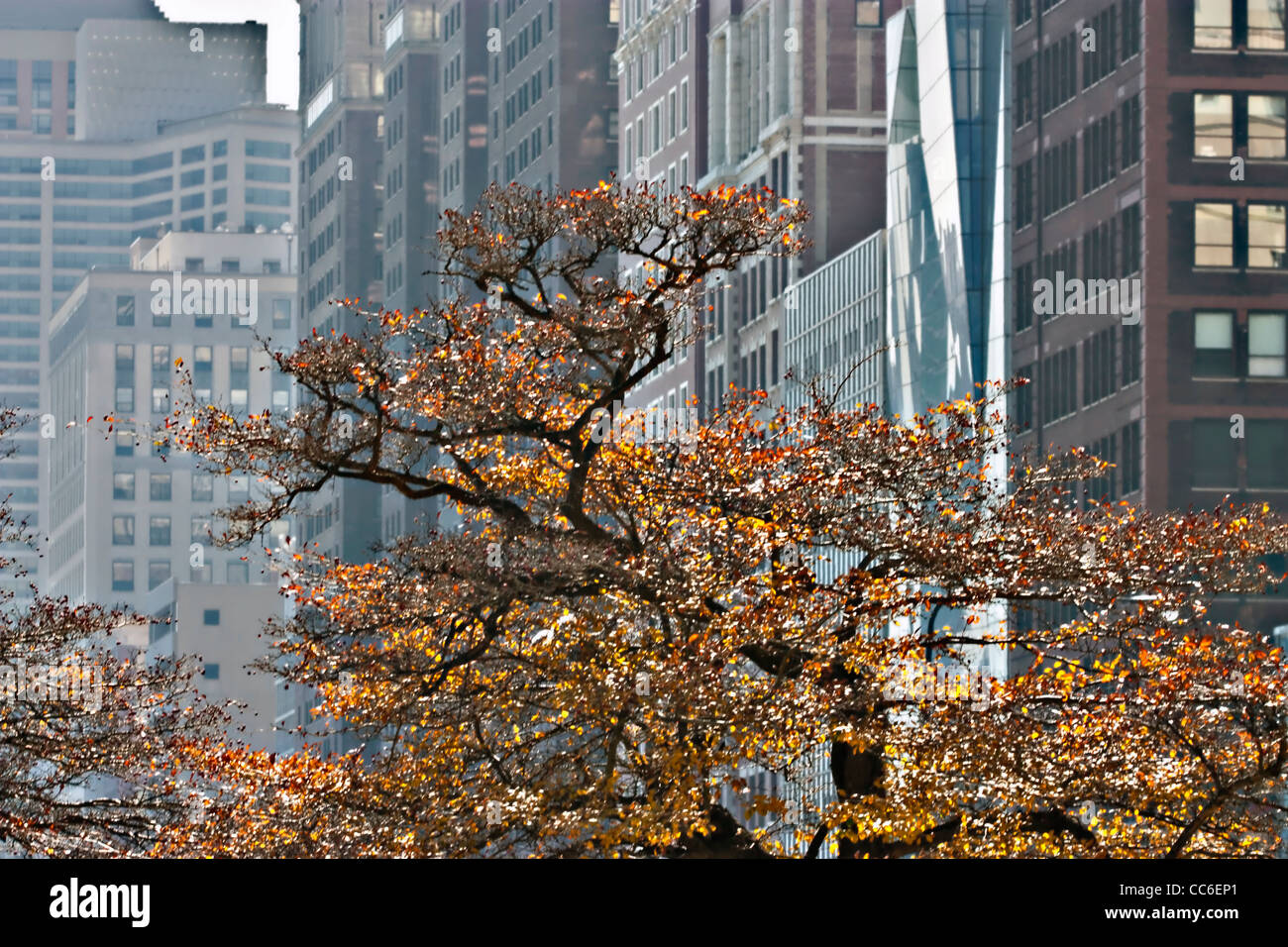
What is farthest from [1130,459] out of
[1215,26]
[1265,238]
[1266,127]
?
[1215,26]

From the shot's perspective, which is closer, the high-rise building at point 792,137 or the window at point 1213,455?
the window at point 1213,455

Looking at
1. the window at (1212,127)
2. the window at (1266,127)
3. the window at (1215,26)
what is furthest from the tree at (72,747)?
the window at (1266,127)

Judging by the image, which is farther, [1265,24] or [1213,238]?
[1265,24]

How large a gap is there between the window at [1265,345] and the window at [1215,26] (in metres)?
11.6

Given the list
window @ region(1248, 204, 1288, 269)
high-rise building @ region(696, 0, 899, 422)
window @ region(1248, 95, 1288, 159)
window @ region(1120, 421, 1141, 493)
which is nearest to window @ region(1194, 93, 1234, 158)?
window @ region(1248, 95, 1288, 159)

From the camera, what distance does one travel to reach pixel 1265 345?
108188mm

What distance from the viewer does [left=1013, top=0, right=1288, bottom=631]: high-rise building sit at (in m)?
107

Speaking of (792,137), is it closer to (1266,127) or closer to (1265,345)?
(1266,127)

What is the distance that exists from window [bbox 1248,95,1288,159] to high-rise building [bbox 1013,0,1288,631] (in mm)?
60

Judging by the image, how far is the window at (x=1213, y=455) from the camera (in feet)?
349

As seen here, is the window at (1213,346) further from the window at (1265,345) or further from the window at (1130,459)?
the window at (1130,459)

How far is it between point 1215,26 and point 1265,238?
925 cm
